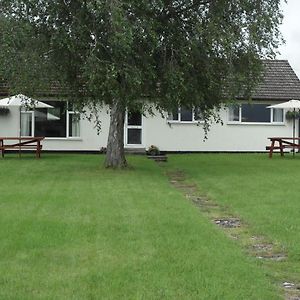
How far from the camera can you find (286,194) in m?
13.1

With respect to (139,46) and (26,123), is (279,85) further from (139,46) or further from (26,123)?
(139,46)

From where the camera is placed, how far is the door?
96.2 feet

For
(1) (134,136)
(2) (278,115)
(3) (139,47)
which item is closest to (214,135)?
(2) (278,115)

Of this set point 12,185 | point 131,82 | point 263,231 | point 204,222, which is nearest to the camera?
point 263,231

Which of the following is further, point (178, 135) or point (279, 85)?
point (279, 85)

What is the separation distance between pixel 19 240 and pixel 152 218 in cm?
264

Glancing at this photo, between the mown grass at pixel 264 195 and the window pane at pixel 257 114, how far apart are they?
7365 millimetres

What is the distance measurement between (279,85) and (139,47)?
16.1 meters

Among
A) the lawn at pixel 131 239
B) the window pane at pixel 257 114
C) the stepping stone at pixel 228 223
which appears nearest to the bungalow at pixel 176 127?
the window pane at pixel 257 114

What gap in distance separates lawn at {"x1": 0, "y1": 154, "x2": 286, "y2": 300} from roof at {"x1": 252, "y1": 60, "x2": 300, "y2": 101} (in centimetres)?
1490

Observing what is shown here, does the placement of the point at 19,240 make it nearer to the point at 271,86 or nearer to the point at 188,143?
the point at 188,143

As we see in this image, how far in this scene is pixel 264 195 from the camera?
1301cm

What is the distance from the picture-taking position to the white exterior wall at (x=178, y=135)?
29.0 meters

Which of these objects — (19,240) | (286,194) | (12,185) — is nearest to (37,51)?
(12,185)
